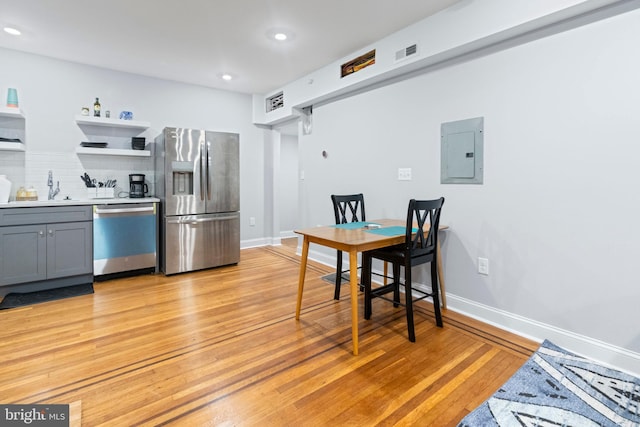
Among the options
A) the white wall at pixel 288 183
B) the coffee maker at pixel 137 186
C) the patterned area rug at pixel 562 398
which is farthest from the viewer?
the white wall at pixel 288 183

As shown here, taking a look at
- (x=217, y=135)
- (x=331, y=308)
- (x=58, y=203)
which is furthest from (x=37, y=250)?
(x=331, y=308)

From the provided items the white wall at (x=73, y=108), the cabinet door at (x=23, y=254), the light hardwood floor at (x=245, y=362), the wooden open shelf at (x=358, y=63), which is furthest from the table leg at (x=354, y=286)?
the white wall at (x=73, y=108)

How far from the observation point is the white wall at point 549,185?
→ 201cm

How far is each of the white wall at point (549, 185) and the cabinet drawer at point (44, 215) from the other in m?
3.50

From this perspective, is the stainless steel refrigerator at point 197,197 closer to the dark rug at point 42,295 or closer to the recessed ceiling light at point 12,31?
the dark rug at point 42,295

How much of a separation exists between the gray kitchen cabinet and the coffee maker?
746 millimetres

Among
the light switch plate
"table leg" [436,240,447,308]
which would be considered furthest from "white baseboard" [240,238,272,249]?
"table leg" [436,240,447,308]

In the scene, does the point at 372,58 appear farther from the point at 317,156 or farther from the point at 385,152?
the point at 317,156

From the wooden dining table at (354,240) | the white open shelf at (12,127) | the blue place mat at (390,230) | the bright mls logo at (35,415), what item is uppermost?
the white open shelf at (12,127)

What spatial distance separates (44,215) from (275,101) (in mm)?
3395

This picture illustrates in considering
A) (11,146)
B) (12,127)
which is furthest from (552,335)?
(12,127)

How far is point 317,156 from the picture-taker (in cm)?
459

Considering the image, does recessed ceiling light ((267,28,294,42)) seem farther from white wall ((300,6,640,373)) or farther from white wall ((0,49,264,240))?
white wall ((0,49,264,240))

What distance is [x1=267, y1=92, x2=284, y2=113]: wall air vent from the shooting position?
505 centimetres
